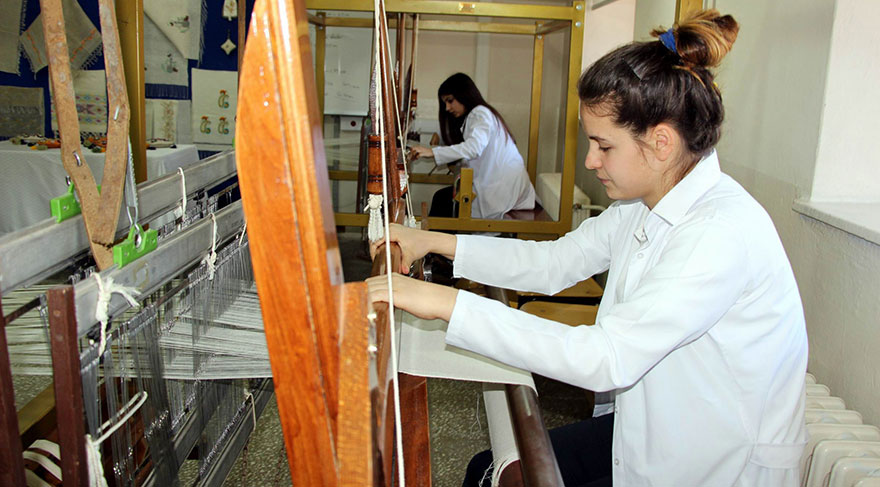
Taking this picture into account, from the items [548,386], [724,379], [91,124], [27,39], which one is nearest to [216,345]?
[724,379]

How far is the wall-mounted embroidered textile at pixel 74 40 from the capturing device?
3.81 meters

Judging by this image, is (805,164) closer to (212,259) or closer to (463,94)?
(212,259)

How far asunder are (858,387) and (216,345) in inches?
55.1

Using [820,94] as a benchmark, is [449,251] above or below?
below

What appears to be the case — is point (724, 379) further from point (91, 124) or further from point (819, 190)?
point (91, 124)

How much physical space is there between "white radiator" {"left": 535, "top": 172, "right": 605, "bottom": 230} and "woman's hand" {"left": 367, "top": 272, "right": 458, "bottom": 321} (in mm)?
2448

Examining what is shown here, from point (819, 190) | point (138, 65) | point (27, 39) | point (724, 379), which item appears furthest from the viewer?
point (27, 39)

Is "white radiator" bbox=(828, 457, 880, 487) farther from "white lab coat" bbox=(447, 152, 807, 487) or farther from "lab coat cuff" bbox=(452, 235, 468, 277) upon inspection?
"lab coat cuff" bbox=(452, 235, 468, 277)

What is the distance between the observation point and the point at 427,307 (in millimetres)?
Answer: 831

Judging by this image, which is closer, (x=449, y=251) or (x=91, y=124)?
(x=449, y=251)

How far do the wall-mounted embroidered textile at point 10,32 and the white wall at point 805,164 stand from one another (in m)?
3.86

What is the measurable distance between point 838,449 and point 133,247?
1.34 meters

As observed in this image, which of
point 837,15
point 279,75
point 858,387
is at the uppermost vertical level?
point 837,15

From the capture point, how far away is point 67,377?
62 centimetres
